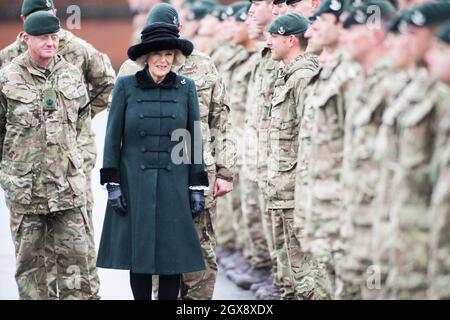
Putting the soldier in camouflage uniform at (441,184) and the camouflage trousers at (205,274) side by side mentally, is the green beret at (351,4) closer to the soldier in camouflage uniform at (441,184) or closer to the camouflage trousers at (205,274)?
the soldier in camouflage uniform at (441,184)

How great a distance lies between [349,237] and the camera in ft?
24.7

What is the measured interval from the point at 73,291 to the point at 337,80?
2.85 m

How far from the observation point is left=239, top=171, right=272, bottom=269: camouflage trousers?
12531mm

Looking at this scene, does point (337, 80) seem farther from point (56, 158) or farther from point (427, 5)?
point (56, 158)

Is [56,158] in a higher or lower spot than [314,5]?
lower

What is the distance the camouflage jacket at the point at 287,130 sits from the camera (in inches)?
397

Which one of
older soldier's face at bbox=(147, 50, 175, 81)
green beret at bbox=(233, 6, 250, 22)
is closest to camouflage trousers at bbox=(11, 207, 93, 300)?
older soldier's face at bbox=(147, 50, 175, 81)

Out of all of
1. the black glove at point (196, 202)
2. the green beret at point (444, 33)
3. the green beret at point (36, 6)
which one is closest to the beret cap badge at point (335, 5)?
the black glove at point (196, 202)

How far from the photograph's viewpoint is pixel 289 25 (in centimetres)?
1041

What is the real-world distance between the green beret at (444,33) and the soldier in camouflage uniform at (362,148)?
599 millimetres

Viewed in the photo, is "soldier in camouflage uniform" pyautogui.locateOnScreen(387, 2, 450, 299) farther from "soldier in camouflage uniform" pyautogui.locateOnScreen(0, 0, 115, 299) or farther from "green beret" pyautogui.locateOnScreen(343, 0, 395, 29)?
"soldier in camouflage uniform" pyautogui.locateOnScreen(0, 0, 115, 299)

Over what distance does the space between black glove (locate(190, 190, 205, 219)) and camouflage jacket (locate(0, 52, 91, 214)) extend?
0.98 meters
